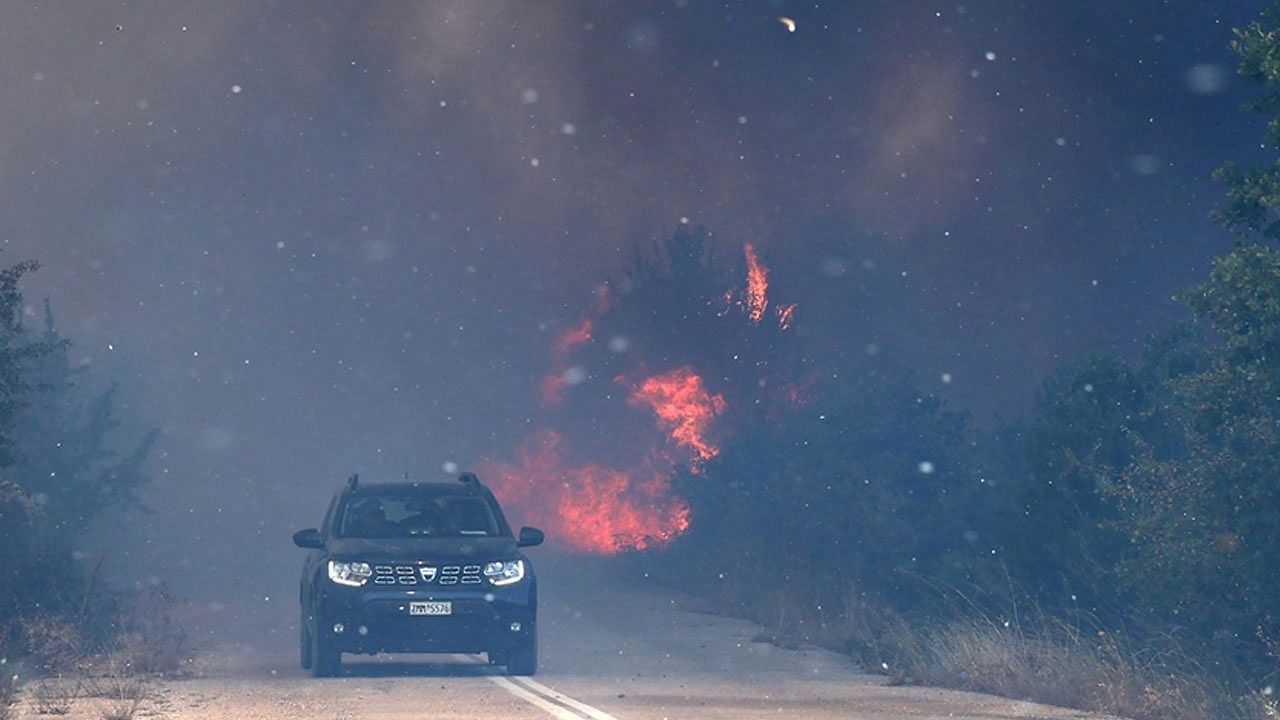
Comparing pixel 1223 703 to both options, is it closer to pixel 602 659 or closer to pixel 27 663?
pixel 602 659

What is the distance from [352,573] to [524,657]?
1.92 metres

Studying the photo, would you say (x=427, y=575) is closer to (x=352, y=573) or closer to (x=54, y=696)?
(x=352, y=573)

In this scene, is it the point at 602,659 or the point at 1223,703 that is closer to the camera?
the point at 1223,703

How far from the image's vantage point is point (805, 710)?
14539 millimetres

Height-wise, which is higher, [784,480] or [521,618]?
[784,480]

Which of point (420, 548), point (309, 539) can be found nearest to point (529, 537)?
point (420, 548)

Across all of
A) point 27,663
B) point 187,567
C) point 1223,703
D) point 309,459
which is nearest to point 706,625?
point 27,663

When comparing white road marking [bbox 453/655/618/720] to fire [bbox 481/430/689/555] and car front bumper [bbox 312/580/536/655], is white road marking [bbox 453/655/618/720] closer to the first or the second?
car front bumper [bbox 312/580/536/655]

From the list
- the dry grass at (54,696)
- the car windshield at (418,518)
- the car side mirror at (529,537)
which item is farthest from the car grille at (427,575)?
the dry grass at (54,696)

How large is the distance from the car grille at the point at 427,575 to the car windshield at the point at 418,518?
91 cm

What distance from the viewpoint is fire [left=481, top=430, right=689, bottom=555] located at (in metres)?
48.2

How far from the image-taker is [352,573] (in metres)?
17.4

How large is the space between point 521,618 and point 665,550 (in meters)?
26.2

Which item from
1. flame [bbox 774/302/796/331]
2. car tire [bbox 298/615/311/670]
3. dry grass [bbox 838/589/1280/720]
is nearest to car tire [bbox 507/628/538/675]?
car tire [bbox 298/615/311/670]
